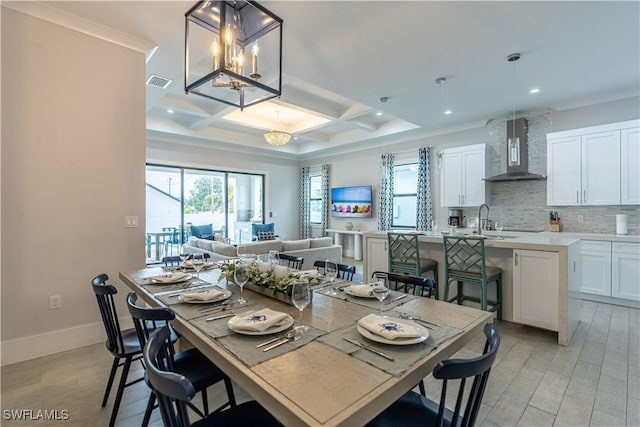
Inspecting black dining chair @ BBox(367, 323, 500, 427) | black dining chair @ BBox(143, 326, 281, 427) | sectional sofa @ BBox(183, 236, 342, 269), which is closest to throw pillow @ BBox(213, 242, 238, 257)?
sectional sofa @ BBox(183, 236, 342, 269)

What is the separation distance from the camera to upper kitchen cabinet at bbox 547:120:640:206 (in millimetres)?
4121

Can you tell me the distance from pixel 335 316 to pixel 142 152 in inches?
116

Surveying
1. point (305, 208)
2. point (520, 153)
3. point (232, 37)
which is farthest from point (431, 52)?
point (305, 208)

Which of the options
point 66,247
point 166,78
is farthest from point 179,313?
point 166,78

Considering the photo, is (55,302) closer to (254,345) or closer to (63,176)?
(63,176)

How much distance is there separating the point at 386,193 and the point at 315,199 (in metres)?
2.68

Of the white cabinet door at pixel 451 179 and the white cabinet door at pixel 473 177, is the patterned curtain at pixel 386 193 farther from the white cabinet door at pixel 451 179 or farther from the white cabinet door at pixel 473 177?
the white cabinet door at pixel 473 177

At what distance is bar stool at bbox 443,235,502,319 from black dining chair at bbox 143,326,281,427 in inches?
107

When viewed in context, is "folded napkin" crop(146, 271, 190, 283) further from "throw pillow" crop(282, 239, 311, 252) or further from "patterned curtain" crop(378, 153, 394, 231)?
"patterned curtain" crop(378, 153, 394, 231)

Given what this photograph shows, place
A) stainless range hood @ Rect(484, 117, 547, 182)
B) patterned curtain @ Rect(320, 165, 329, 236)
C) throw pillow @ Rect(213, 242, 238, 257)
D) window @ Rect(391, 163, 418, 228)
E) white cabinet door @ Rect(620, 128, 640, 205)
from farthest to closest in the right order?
patterned curtain @ Rect(320, 165, 329, 236) → window @ Rect(391, 163, 418, 228) → stainless range hood @ Rect(484, 117, 547, 182) → throw pillow @ Rect(213, 242, 238, 257) → white cabinet door @ Rect(620, 128, 640, 205)

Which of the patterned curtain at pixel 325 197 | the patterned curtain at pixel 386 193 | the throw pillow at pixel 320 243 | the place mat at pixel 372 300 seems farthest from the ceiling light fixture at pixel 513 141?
the patterned curtain at pixel 325 197

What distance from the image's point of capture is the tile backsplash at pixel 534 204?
455 cm

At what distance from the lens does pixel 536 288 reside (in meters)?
3.09

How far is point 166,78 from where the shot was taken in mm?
3984
